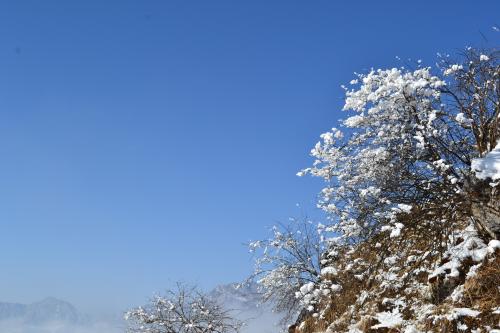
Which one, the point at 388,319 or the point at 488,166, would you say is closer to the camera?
the point at 488,166

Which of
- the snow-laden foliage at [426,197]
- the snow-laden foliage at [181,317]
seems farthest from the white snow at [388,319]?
the snow-laden foliage at [181,317]

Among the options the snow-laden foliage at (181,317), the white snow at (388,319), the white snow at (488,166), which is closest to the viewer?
the white snow at (488,166)

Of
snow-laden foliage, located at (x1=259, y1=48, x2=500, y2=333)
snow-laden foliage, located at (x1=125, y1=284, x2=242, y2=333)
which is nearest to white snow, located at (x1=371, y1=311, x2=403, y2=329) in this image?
snow-laden foliage, located at (x1=259, y1=48, x2=500, y2=333)

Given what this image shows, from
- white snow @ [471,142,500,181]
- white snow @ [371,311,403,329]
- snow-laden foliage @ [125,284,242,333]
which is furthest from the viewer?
snow-laden foliage @ [125,284,242,333]

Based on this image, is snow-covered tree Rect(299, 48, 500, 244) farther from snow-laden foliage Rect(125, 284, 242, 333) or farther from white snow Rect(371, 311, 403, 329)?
snow-laden foliage Rect(125, 284, 242, 333)

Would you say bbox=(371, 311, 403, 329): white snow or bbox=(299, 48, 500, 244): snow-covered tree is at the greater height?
bbox=(299, 48, 500, 244): snow-covered tree

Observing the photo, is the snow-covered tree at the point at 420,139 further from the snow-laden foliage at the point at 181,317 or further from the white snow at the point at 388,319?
the snow-laden foliage at the point at 181,317

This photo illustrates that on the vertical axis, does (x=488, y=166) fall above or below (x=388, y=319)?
above

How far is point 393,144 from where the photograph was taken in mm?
12117

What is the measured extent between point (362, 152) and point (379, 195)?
228 cm

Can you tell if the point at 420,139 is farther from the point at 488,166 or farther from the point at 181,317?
the point at 181,317

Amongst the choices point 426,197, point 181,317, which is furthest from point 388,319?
point 181,317

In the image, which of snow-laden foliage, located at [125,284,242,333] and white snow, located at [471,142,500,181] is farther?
snow-laden foliage, located at [125,284,242,333]

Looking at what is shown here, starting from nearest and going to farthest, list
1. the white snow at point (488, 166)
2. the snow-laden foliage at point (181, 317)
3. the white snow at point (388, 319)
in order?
the white snow at point (488, 166) < the white snow at point (388, 319) < the snow-laden foliage at point (181, 317)
